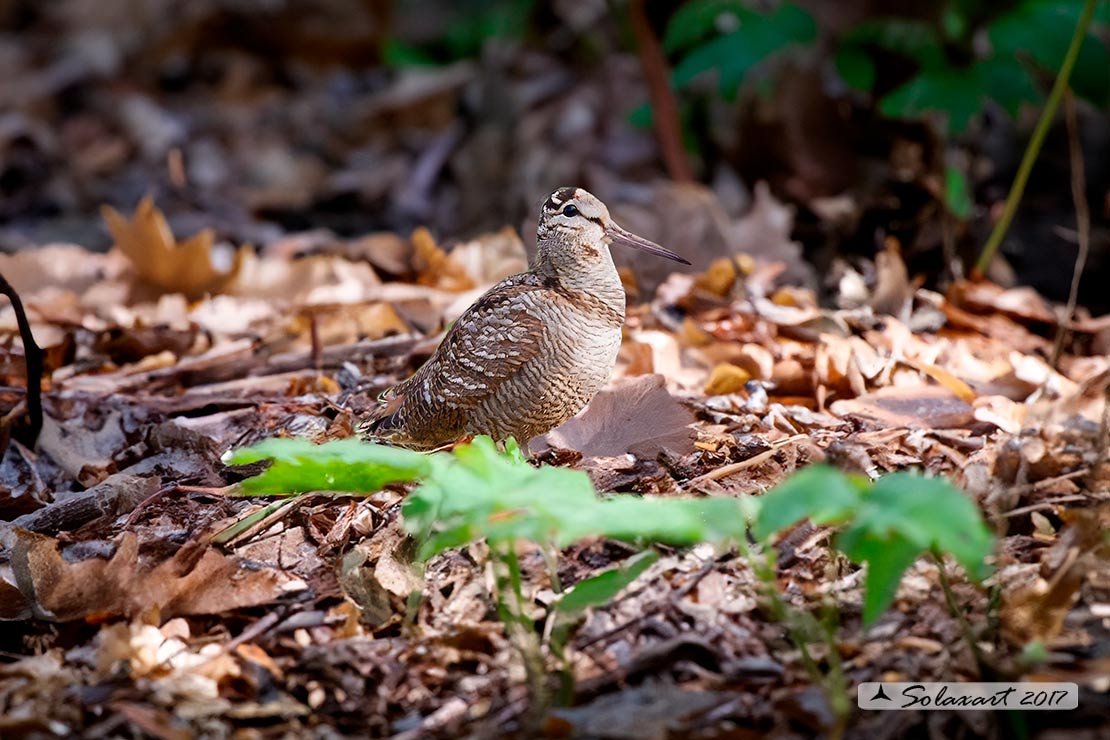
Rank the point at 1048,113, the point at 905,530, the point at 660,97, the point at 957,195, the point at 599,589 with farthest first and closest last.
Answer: the point at 660,97, the point at 957,195, the point at 1048,113, the point at 599,589, the point at 905,530

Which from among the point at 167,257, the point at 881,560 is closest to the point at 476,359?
the point at 881,560

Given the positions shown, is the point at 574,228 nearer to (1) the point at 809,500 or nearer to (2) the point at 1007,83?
(1) the point at 809,500

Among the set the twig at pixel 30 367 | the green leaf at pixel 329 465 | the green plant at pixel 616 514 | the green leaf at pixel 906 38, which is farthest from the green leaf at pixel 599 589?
the green leaf at pixel 906 38

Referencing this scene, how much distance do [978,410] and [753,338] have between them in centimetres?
95

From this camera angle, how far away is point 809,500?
6.34 feet

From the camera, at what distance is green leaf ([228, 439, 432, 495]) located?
2.29 meters

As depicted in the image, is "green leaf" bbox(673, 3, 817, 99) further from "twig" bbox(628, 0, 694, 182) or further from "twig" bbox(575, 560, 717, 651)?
"twig" bbox(575, 560, 717, 651)

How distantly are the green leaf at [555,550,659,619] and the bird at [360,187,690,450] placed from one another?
1.00 metres

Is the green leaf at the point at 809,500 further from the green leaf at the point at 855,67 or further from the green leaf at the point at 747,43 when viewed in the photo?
the green leaf at the point at 855,67

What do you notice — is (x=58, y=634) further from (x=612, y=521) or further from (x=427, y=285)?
(x=427, y=285)

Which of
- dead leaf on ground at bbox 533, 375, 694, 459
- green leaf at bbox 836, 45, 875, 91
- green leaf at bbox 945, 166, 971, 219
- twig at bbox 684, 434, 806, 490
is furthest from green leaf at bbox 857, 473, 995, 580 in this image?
green leaf at bbox 836, 45, 875, 91

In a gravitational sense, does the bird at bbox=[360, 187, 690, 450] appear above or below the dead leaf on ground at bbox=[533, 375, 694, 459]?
above

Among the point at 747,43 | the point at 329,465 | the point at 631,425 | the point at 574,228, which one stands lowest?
the point at 631,425

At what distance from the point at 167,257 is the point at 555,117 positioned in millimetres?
3704
